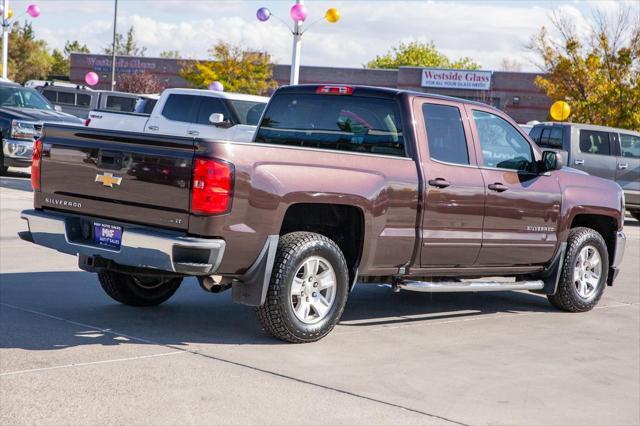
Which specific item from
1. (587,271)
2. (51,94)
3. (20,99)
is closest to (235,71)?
(51,94)

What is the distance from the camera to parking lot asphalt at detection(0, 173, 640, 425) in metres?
5.59

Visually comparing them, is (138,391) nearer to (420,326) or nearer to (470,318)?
(420,326)

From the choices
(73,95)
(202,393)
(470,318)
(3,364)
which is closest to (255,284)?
(202,393)

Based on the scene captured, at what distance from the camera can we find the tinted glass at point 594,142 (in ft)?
71.6

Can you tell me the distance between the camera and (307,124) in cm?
850

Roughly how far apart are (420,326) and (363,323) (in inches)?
18.5

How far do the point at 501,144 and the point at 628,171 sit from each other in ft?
46.2

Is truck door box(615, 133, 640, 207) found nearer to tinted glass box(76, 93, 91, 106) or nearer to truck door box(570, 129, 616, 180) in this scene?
truck door box(570, 129, 616, 180)

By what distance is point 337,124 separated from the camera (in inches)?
328

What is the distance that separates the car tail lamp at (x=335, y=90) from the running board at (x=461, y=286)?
1616 mm

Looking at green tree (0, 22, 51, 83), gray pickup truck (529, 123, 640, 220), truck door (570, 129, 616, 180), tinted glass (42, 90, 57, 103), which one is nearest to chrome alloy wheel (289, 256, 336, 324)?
gray pickup truck (529, 123, 640, 220)

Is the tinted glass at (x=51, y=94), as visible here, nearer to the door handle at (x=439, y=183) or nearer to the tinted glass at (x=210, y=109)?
the tinted glass at (x=210, y=109)

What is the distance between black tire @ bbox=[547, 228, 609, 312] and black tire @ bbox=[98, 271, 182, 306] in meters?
3.58

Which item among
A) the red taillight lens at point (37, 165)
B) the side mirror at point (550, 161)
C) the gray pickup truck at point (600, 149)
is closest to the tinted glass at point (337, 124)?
the side mirror at point (550, 161)
